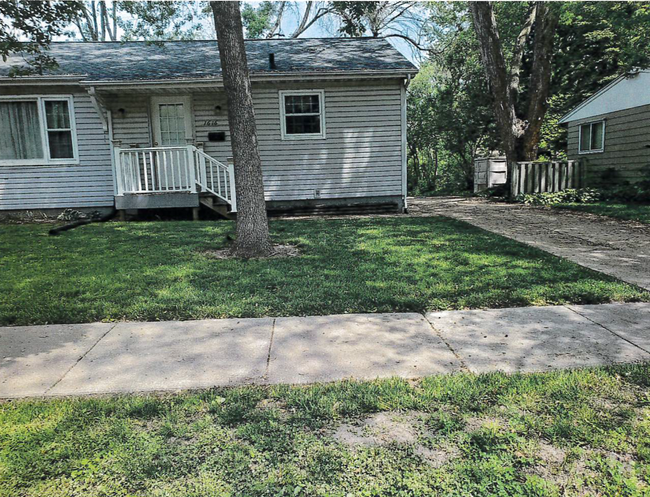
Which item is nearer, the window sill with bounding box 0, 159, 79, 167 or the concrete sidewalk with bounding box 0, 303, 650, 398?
the concrete sidewalk with bounding box 0, 303, 650, 398

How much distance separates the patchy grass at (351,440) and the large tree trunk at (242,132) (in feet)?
12.6

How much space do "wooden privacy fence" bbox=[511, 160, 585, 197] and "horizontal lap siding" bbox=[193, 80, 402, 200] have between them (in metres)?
4.49

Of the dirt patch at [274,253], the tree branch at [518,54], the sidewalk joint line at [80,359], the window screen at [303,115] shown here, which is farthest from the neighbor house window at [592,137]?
the sidewalk joint line at [80,359]

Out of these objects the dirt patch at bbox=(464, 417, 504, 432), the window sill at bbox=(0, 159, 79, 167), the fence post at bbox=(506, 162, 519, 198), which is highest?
the window sill at bbox=(0, 159, 79, 167)

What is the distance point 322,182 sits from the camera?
449 inches

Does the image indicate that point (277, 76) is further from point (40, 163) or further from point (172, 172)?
point (40, 163)

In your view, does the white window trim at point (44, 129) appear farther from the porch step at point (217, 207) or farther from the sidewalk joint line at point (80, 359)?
the sidewalk joint line at point (80, 359)

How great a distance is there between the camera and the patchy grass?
1.86m

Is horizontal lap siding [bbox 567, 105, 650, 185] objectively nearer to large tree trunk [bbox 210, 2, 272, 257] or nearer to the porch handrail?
the porch handrail

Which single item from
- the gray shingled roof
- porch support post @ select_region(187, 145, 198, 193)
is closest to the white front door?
the gray shingled roof

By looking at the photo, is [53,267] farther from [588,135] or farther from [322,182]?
[588,135]

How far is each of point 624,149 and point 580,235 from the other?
7.28m

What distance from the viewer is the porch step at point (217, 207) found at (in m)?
10.3

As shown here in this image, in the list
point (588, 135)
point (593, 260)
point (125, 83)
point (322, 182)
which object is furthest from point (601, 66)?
point (125, 83)
